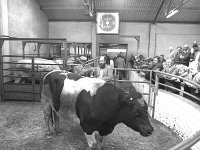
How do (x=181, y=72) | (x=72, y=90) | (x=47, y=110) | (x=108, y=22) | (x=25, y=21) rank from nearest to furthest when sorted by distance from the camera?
(x=72, y=90) → (x=47, y=110) → (x=181, y=72) → (x=25, y=21) → (x=108, y=22)

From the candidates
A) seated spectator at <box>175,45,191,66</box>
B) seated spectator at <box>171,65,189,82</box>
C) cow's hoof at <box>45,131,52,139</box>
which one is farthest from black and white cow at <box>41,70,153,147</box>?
seated spectator at <box>175,45,191,66</box>

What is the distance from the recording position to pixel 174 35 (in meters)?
13.5

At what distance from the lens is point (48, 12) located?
12.8 metres

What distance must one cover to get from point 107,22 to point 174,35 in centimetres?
506

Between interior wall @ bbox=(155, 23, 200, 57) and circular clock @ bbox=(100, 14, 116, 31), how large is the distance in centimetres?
347

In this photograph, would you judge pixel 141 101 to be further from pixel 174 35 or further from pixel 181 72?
pixel 174 35

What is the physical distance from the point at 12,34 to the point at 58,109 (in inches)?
246

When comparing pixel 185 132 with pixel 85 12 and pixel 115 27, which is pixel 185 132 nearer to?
pixel 115 27

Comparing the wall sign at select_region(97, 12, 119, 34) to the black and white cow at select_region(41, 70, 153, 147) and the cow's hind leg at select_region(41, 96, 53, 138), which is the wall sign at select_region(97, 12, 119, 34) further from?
the black and white cow at select_region(41, 70, 153, 147)

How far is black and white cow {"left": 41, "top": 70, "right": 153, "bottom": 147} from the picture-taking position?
7.88ft

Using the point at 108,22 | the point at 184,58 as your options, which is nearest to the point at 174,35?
the point at 108,22

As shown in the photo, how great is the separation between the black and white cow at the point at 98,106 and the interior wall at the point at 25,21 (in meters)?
5.60

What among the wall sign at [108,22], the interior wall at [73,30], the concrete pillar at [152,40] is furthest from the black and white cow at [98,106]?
the concrete pillar at [152,40]

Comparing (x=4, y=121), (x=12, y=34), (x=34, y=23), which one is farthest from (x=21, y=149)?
(x=34, y=23)
